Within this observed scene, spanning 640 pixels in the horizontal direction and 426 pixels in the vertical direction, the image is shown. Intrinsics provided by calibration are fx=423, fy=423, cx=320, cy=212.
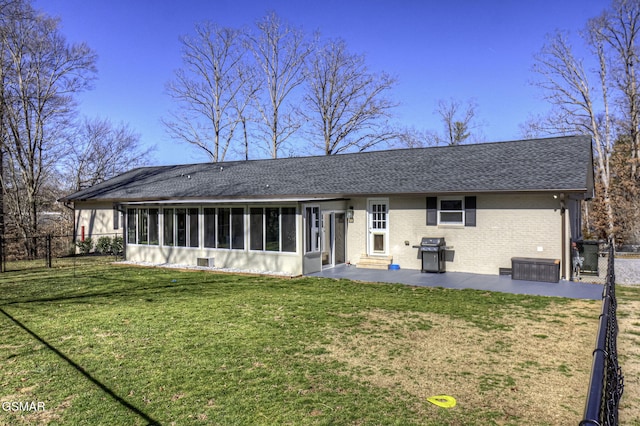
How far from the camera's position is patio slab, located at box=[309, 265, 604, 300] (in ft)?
35.9

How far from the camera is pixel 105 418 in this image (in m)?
4.24

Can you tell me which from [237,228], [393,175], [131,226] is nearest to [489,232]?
[393,175]

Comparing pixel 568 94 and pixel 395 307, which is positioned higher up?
pixel 568 94

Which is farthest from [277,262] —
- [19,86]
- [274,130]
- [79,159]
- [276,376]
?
[79,159]

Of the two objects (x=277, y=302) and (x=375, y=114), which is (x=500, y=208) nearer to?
(x=277, y=302)

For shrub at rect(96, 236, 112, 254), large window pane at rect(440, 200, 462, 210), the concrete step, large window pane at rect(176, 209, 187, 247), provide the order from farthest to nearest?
shrub at rect(96, 236, 112, 254) → large window pane at rect(176, 209, 187, 247) → the concrete step → large window pane at rect(440, 200, 462, 210)

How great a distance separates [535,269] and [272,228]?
8.24m

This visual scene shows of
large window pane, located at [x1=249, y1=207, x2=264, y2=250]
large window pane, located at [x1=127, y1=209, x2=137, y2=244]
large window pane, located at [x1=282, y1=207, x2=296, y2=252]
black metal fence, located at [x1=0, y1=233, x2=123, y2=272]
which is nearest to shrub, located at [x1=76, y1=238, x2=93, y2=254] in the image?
black metal fence, located at [x1=0, y1=233, x2=123, y2=272]

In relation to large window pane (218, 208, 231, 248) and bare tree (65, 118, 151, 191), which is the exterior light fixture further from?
bare tree (65, 118, 151, 191)

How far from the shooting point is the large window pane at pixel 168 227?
16844 millimetres

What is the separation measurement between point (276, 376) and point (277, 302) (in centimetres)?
446

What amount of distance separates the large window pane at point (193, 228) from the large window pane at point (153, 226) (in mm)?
1741

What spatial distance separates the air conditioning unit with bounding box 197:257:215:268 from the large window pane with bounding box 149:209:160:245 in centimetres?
260

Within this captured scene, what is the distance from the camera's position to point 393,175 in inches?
629
